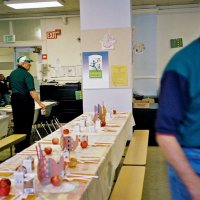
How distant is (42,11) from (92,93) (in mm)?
4280

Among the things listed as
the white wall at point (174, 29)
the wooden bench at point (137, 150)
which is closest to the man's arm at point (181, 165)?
the wooden bench at point (137, 150)

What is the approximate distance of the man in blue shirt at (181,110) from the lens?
1.11m

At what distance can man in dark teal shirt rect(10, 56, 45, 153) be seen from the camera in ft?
16.1

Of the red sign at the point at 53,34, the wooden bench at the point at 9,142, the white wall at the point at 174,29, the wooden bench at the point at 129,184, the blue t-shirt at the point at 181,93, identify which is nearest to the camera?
the blue t-shirt at the point at 181,93

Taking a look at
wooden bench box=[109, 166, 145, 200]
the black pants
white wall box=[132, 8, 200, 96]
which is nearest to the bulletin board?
the black pants

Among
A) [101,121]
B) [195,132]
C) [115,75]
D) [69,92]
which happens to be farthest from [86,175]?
[69,92]

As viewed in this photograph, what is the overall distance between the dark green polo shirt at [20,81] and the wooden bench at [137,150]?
1749 mm

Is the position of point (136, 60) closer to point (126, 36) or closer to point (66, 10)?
point (66, 10)

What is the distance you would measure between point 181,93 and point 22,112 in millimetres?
4197

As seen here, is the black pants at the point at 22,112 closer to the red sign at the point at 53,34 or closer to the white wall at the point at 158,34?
the white wall at the point at 158,34

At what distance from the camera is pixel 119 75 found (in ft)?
16.5

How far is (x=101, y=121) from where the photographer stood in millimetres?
3775

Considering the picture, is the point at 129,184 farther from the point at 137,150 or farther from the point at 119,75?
the point at 119,75

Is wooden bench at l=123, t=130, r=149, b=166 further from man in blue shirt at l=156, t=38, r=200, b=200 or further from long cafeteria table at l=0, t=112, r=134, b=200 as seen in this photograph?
man in blue shirt at l=156, t=38, r=200, b=200
